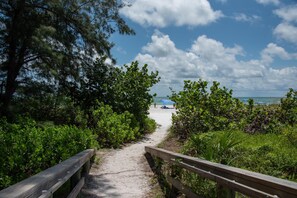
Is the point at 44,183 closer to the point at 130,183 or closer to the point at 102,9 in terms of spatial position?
the point at 130,183

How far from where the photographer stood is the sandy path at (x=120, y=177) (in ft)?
22.4

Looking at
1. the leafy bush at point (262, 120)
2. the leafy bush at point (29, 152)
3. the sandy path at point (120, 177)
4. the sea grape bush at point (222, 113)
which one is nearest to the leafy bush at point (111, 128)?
the sandy path at point (120, 177)

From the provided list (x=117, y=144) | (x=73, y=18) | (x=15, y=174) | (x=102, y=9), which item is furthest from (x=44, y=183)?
(x=102, y=9)

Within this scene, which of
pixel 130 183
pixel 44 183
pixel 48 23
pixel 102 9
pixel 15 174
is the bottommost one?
pixel 130 183

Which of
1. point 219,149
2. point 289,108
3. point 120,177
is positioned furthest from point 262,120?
point 120,177

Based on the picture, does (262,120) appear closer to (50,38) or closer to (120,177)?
(120,177)

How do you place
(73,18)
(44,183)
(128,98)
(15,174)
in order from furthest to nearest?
1. (128,98)
2. (73,18)
3. (15,174)
4. (44,183)

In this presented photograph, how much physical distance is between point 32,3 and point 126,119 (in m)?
5.82

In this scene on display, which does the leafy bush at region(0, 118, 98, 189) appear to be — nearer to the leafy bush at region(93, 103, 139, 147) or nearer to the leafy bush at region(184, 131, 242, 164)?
the leafy bush at region(184, 131, 242, 164)

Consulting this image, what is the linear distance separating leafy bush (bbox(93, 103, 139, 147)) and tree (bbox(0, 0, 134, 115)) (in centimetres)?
193

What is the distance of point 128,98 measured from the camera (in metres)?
16.4

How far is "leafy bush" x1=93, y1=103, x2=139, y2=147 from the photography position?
13073 millimetres

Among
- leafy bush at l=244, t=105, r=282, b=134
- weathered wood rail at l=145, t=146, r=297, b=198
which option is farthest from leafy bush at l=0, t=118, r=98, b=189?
leafy bush at l=244, t=105, r=282, b=134

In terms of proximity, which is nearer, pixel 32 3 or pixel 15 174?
pixel 15 174
